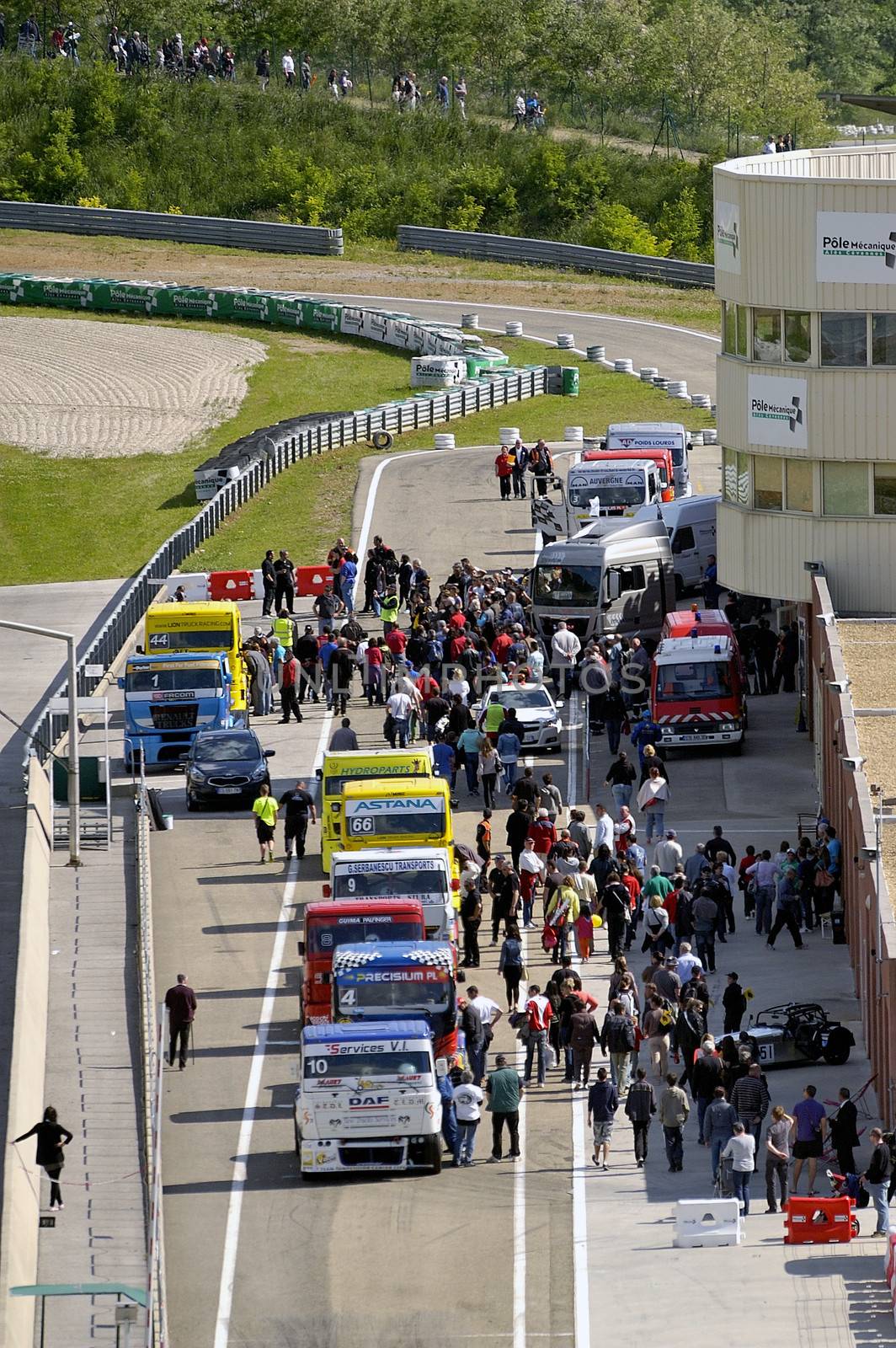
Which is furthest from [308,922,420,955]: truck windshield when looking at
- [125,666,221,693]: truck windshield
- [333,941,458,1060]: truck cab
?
[125,666,221,693]: truck windshield

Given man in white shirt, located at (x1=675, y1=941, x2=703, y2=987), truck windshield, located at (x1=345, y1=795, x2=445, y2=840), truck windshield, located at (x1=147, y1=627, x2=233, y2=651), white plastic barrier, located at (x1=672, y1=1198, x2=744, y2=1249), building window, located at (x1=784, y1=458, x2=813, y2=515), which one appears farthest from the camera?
truck windshield, located at (x1=147, y1=627, x2=233, y2=651)

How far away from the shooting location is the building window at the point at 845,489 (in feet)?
143

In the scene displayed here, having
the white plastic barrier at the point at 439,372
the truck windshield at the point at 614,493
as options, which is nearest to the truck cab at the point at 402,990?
the truck windshield at the point at 614,493

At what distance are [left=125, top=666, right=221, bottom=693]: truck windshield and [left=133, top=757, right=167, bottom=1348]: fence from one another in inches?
203

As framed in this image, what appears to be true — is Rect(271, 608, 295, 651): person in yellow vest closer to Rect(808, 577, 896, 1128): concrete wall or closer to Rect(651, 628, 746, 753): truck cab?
Rect(651, 628, 746, 753): truck cab

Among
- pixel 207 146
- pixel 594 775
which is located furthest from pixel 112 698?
pixel 207 146

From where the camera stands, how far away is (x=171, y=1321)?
2441 cm

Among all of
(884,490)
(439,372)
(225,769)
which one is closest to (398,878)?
(225,769)

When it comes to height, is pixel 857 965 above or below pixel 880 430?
below

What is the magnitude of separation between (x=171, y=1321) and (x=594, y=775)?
2071cm

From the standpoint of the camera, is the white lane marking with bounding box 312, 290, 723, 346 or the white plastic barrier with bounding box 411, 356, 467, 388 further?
the white lane marking with bounding box 312, 290, 723, 346

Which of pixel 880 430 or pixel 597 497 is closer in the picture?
pixel 880 430

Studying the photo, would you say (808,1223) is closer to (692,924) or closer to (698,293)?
(692,924)

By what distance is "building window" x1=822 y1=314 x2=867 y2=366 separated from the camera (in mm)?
42875
